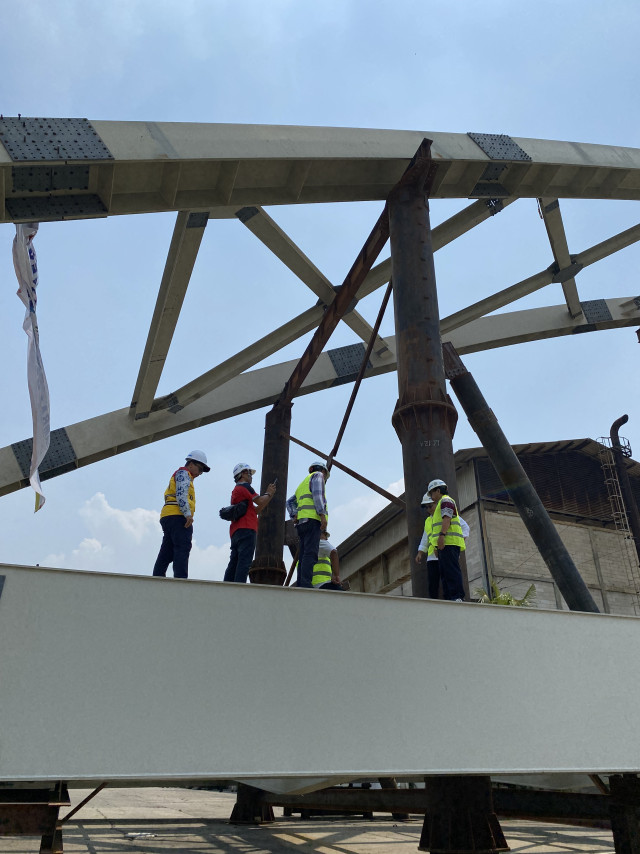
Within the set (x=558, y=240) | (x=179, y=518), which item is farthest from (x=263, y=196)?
(x=558, y=240)

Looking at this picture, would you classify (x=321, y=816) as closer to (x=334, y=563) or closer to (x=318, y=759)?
(x=334, y=563)

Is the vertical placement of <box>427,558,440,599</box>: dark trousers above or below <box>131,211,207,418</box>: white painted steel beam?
below

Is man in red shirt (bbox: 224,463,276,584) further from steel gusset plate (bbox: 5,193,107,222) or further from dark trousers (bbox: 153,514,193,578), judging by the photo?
steel gusset plate (bbox: 5,193,107,222)

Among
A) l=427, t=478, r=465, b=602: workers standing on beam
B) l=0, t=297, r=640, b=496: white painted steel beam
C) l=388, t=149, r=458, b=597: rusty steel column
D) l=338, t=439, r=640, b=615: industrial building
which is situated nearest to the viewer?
l=427, t=478, r=465, b=602: workers standing on beam

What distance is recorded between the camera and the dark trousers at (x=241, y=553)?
26.6ft

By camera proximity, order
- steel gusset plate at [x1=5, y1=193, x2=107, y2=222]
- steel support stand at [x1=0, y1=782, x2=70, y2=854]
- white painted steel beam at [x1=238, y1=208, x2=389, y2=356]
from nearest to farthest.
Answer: steel support stand at [x1=0, y1=782, x2=70, y2=854], steel gusset plate at [x1=5, y1=193, x2=107, y2=222], white painted steel beam at [x1=238, y1=208, x2=389, y2=356]

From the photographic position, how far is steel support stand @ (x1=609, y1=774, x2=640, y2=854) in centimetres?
551

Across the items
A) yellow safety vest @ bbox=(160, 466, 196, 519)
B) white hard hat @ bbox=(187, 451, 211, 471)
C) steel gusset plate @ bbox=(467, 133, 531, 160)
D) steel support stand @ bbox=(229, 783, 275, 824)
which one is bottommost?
steel support stand @ bbox=(229, 783, 275, 824)

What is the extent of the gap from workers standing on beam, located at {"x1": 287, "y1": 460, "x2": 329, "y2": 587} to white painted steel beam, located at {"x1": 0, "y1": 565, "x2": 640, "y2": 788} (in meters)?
4.02

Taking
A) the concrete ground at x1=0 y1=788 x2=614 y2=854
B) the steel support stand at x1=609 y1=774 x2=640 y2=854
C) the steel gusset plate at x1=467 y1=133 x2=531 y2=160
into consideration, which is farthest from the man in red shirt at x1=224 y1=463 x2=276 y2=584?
the steel gusset plate at x1=467 y1=133 x2=531 y2=160

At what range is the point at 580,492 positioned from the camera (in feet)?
87.9

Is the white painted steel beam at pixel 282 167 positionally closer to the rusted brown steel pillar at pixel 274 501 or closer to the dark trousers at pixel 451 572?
the rusted brown steel pillar at pixel 274 501

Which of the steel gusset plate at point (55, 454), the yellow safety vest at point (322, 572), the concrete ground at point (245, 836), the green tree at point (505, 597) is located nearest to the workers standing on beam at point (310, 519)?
the yellow safety vest at point (322, 572)

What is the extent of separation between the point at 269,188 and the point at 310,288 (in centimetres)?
400
